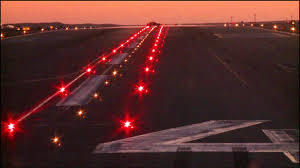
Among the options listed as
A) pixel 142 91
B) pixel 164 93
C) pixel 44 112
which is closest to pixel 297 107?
pixel 164 93

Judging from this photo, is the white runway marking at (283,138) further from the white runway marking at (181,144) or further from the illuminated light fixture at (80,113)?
the illuminated light fixture at (80,113)

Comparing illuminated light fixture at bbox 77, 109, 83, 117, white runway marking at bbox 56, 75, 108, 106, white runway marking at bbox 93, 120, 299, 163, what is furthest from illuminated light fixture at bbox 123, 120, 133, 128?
white runway marking at bbox 56, 75, 108, 106

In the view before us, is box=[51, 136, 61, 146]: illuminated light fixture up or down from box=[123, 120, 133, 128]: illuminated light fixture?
down

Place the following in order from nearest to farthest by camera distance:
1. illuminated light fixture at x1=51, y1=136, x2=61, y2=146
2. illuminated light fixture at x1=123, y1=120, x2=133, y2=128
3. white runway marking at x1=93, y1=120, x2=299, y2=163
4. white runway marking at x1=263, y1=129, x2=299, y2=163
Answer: white runway marking at x1=263, y1=129, x2=299, y2=163 → white runway marking at x1=93, y1=120, x2=299, y2=163 → illuminated light fixture at x1=51, y1=136, x2=61, y2=146 → illuminated light fixture at x1=123, y1=120, x2=133, y2=128

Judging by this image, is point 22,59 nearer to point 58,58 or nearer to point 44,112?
point 58,58

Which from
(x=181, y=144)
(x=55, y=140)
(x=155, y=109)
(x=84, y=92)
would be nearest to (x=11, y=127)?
(x=55, y=140)

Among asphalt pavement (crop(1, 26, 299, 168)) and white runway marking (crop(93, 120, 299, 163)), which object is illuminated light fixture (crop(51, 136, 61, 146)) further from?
white runway marking (crop(93, 120, 299, 163))
